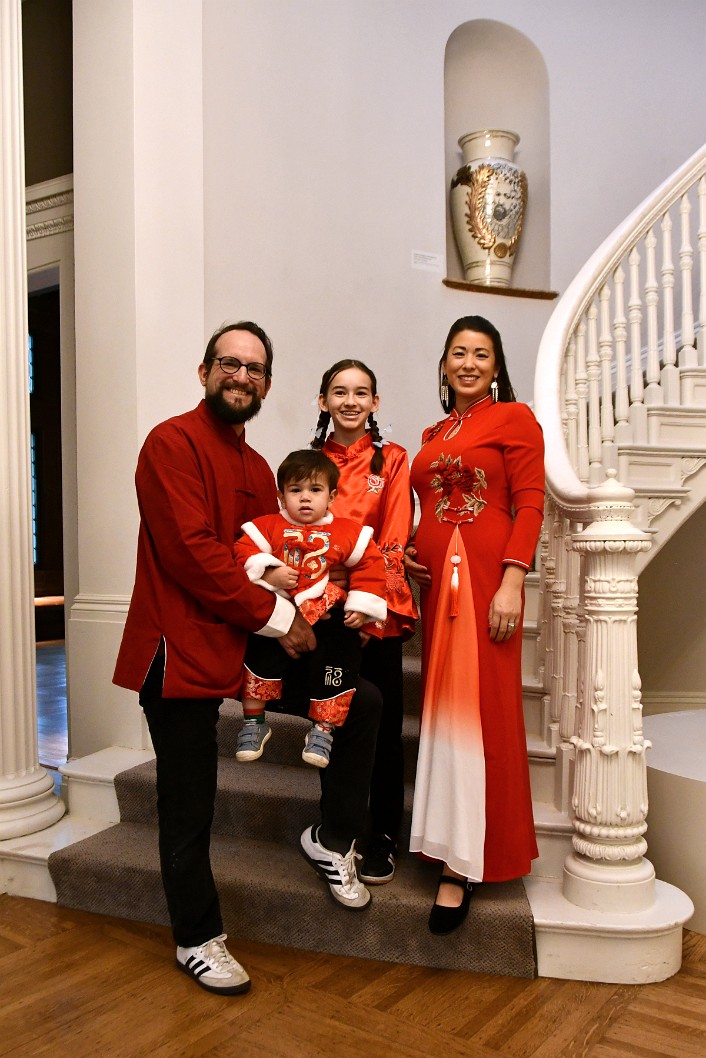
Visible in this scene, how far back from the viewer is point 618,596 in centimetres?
222

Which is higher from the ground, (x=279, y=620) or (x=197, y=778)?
(x=279, y=620)

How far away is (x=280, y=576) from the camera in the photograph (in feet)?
6.74

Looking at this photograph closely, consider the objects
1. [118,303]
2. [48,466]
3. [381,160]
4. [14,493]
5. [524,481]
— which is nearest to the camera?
[524,481]

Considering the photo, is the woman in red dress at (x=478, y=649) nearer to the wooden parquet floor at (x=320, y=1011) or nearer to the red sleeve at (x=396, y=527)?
the red sleeve at (x=396, y=527)

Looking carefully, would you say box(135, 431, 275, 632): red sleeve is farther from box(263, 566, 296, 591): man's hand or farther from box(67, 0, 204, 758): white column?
box(67, 0, 204, 758): white column

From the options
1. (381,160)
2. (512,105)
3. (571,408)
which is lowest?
(571,408)

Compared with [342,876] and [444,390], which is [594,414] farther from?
[342,876]

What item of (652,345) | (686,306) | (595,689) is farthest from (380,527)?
(686,306)

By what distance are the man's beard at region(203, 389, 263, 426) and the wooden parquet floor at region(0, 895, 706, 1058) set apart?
1388 mm

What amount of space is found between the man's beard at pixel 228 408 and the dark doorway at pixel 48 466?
8.09 m

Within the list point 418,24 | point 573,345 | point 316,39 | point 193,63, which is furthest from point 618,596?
point 418,24

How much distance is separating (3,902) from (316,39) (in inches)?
157

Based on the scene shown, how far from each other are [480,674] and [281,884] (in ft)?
2.67

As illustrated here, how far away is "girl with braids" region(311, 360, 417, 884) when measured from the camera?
2301mm
